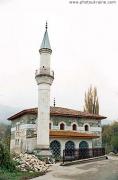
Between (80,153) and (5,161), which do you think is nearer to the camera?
(5,161)

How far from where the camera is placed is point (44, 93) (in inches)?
1022

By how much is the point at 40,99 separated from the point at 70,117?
7.11 m

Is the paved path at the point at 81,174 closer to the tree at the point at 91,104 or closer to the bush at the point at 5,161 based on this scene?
the bush at the point at 5,161

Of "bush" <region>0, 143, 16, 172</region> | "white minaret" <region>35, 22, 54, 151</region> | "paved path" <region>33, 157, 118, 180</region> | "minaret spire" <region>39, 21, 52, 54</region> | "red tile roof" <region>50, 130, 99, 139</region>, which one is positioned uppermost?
"minaret spire" <region>39, 21, 52, 54</region>

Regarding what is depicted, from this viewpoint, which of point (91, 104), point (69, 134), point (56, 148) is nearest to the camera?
point (56, 148)

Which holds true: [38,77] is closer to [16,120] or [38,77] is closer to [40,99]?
A: [40,99]

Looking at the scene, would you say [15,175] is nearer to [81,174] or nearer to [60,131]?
[81,174]

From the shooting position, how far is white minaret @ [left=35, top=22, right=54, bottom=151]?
2516cm

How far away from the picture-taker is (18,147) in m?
32.2

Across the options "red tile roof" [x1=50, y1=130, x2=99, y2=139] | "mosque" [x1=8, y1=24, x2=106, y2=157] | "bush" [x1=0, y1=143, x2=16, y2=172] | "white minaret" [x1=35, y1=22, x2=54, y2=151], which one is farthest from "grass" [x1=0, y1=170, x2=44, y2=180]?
"red tile roof" [x1=50, y1=130, x2=99, y2=139]

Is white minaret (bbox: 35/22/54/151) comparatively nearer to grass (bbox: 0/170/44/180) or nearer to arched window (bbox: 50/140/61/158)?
arched window (bbox: 50/140/61/158)

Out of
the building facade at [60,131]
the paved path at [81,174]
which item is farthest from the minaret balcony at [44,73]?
the paved path at [81,174]

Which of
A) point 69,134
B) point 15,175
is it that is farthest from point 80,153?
point 15,175

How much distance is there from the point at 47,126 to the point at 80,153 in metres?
4.18
